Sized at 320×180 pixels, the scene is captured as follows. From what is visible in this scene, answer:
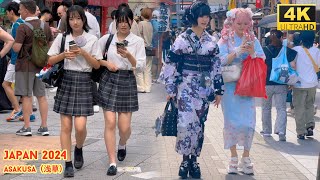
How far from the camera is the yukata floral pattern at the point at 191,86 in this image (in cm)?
701

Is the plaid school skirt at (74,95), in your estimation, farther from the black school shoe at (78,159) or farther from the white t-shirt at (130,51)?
the black school shoe at (78,159)

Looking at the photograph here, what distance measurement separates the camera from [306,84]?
10.5m

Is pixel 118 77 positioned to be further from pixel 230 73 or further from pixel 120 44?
pixel 230 73

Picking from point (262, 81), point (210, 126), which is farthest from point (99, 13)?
point (262, 81)

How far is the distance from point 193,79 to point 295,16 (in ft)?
20.4

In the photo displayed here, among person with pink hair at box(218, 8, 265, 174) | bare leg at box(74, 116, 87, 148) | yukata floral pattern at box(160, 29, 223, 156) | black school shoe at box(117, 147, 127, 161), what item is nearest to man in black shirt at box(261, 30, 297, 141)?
person with pink hair at box(218, 8, 265, 174)

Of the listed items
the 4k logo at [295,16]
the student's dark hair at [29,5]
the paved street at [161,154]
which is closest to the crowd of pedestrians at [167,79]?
the paved street at [161,154]

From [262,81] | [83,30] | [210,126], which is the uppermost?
[83,30]

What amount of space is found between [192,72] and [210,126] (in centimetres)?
433

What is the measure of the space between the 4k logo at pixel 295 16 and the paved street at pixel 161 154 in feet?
6.90

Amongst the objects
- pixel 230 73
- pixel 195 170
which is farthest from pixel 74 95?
pixel 230 73

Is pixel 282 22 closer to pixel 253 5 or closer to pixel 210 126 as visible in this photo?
pixel 210 126

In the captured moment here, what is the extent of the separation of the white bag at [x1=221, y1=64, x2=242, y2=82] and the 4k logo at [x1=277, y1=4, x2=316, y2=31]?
5302mm

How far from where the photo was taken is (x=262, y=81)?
775 centimetres
